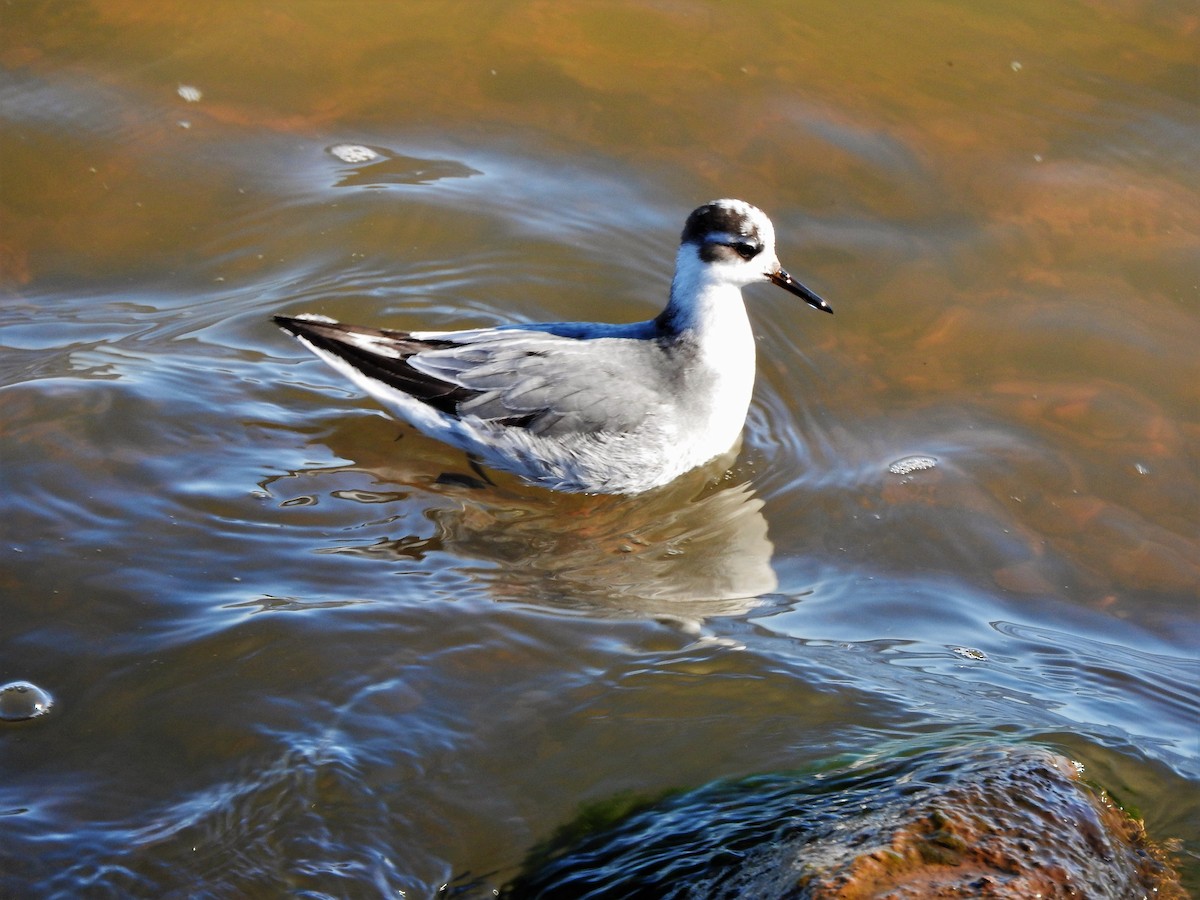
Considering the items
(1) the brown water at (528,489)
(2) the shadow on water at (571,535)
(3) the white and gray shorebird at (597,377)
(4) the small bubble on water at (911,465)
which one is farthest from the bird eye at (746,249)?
(4) the small bubble on water at (911,465)

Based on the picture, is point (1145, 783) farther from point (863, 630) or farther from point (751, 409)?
point (751, 409)

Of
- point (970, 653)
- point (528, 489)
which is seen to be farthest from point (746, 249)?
point (970, 653)

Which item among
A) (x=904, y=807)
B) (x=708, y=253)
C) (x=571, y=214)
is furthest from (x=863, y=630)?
(x=571, y=214)

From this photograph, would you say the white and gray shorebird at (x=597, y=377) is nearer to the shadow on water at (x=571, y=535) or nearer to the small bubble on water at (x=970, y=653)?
the shadow on water at (x=571, y=535)

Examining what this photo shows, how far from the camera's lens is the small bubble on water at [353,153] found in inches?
294

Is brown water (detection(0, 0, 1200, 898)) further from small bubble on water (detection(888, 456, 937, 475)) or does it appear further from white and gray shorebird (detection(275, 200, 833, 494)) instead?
white and gray shorebird (detection(275, 200, 833, 494))

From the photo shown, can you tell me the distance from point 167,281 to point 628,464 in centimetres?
288

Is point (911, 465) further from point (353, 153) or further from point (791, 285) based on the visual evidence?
point (353, 153)

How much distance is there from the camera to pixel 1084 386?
6.24 m

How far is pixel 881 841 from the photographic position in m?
2.94

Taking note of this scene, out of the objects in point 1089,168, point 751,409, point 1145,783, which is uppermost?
point 1089,168

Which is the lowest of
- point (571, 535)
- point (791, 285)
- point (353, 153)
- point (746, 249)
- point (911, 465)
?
point (571, 535)

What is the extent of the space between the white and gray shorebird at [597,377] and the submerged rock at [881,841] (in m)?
2.34

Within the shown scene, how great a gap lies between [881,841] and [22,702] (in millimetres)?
2813
